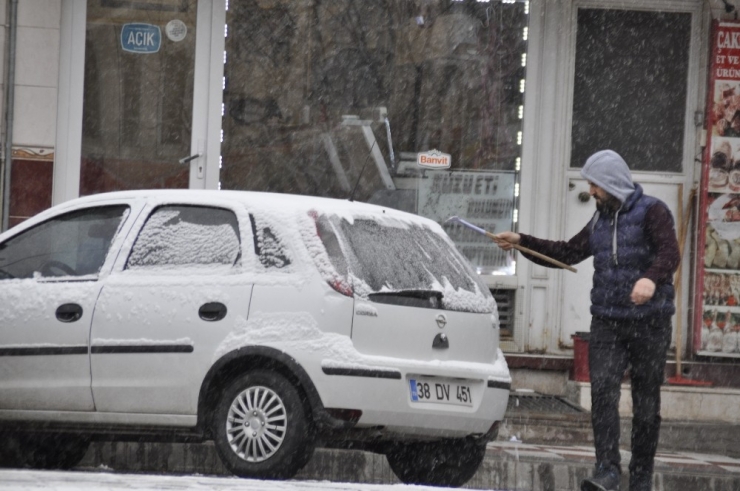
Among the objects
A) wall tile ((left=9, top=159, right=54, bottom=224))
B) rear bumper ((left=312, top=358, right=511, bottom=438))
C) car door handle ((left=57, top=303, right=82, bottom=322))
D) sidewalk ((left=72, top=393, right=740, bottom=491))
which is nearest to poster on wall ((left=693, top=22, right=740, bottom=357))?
sidewalk ((left=72, top=393, right=740, bottom=491))

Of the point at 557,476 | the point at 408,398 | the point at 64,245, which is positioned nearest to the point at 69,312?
the point at 64,245

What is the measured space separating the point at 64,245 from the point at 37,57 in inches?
178

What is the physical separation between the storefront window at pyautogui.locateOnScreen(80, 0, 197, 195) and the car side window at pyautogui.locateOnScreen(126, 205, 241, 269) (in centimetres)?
460

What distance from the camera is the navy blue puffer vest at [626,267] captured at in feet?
22.2

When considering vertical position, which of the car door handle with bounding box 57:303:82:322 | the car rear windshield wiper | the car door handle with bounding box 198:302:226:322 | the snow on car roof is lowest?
the car door handle with bounding box 57:303:82:322

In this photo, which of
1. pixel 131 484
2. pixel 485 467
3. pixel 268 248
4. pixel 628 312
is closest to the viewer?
pixel 131 484

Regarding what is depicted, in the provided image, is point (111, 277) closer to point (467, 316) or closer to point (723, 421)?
point (467, 316)

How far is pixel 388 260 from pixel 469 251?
496cm

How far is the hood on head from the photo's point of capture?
270 inches

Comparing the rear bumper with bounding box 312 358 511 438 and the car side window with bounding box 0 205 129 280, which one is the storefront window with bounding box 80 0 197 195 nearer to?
the car side window with bounding box 0 205 129 280

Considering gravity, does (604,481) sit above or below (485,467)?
above

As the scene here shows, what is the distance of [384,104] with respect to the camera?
11562 mm

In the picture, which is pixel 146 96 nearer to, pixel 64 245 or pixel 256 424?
pixel 64 245

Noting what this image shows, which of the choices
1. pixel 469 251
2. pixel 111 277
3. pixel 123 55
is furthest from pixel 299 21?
pixel 111 277
